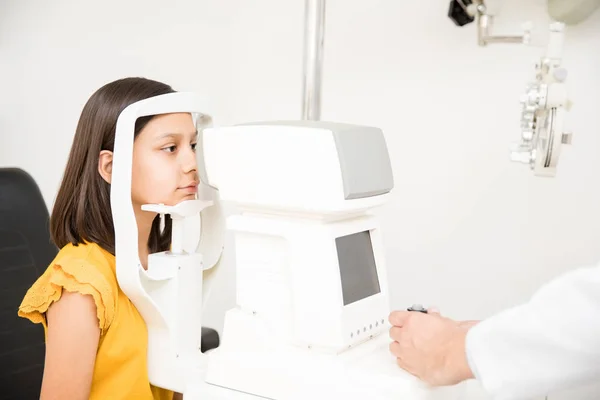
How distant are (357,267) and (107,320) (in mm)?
439

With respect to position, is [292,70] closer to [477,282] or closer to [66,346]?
[477,282]

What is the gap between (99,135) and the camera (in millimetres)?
1285

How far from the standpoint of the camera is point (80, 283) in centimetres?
120

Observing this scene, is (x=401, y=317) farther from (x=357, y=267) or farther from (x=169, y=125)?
(x=169, y=125)

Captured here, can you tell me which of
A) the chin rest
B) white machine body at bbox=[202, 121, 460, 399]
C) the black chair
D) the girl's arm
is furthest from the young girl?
the black chair

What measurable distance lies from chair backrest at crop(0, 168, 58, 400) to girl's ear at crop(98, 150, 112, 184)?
22.0 inches

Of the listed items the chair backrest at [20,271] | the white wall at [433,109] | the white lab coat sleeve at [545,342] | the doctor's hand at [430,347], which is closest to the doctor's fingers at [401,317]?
the doctor's hand at [430,347]

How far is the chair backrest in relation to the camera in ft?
5.50

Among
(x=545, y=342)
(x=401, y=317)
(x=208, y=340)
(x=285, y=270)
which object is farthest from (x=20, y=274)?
(x=545, y=342)

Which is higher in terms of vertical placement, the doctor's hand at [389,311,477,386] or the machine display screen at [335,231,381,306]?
the machine display screen at [335,231,381,306]

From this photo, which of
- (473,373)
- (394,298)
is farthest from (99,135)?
(394,298)

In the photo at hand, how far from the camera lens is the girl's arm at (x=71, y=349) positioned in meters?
1.18

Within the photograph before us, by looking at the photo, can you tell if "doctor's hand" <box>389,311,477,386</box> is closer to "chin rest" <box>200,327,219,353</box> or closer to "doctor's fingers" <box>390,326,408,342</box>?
"doctor's fingers" <box>390,326,408,342</box>

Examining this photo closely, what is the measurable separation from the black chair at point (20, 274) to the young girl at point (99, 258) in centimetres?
40
